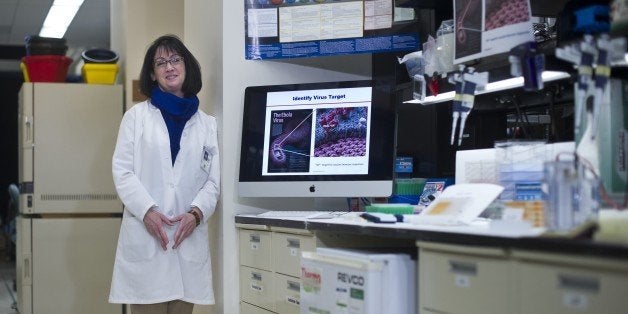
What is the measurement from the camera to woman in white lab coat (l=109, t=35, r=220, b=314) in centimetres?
300

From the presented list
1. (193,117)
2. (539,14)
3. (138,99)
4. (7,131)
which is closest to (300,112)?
(193,117)

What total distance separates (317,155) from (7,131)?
34.0ft

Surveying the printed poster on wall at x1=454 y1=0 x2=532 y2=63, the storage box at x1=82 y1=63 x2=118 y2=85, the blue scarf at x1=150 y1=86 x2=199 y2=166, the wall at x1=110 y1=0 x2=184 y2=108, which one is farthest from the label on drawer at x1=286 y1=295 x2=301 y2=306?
the storage box at x1=82 y1=63 x2=118 y2=85

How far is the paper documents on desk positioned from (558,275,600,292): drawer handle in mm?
501

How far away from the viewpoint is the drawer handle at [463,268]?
72.7 inches

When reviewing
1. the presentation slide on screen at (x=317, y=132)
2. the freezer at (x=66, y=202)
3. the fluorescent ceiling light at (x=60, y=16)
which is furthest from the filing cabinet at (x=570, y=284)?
the fluorescent ceiling light at (x=60, y=16)

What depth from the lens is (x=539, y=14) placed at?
2906 mm

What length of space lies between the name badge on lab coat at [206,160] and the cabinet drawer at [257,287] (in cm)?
47

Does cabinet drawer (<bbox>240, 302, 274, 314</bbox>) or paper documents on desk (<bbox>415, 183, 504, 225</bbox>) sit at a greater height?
paper documents on desk (<bbox>415, 183, 504, 225</bbox>)

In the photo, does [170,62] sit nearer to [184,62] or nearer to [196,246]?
[184,62]

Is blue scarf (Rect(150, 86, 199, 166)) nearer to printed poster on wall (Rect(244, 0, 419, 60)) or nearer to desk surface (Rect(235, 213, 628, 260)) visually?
printed poster on wall (Rect(244, 0, 419, 60))

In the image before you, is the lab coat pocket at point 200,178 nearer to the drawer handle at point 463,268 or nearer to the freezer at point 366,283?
the freezer at point 366,283

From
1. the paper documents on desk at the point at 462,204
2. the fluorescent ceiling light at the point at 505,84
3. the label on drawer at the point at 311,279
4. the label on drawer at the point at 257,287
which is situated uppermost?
the fluorescent ceiling light at the point at 505,84

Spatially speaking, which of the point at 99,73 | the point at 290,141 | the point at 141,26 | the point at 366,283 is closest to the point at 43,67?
the point at 99,73
